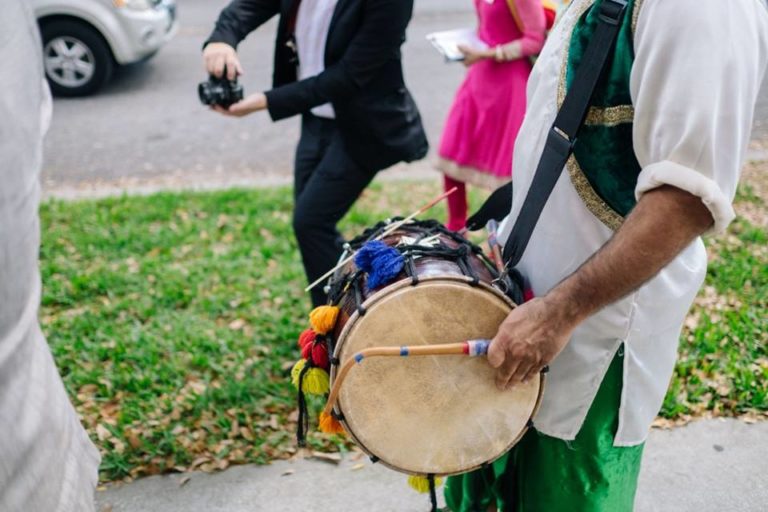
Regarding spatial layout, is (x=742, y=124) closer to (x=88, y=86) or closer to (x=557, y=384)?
(x=557, y=384)

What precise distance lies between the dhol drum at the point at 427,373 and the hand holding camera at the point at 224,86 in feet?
4.27

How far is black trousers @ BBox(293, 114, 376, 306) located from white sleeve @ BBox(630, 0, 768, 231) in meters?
1.75

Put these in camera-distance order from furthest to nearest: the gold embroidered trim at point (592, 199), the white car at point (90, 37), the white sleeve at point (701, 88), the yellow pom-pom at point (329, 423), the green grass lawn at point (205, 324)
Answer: the white car at point (90, 37) < the green grass lawn at point (205, 324) < the yellow pom-pom at point (329, 423) < the gold embroidered trim at point (592, 199) < the white sleeve at point (701, 88)

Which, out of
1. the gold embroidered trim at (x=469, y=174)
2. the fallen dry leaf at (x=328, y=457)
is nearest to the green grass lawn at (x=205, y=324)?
the fallen dry leaf at (x=328, y=457)

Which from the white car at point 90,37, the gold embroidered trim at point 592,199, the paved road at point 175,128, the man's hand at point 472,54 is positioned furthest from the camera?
the white car at point 90,37

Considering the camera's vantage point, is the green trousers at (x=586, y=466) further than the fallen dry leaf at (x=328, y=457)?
No

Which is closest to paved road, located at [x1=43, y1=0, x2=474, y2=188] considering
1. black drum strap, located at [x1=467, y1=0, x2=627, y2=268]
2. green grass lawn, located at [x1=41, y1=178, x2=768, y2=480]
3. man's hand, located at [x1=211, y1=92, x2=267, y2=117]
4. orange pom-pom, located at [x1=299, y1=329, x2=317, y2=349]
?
green grass lawn, located at [x1=41, y1=178, x2=768, y2=480]

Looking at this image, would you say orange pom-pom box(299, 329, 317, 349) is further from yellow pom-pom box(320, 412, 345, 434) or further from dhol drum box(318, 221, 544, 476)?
yellow pom-pom box(320, 412, 345, 434)

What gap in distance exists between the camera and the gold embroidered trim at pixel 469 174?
12.3 feet

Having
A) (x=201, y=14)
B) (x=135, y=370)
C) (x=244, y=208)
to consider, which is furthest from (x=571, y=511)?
(x=201, y=14)

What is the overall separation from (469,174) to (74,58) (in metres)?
5.01

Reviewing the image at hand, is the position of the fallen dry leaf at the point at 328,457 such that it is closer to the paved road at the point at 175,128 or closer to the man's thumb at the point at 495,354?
the man's thumb at the point at 495,354

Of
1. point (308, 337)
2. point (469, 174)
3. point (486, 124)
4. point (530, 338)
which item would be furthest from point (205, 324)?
point (530, 338)

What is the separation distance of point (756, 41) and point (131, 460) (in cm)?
243
